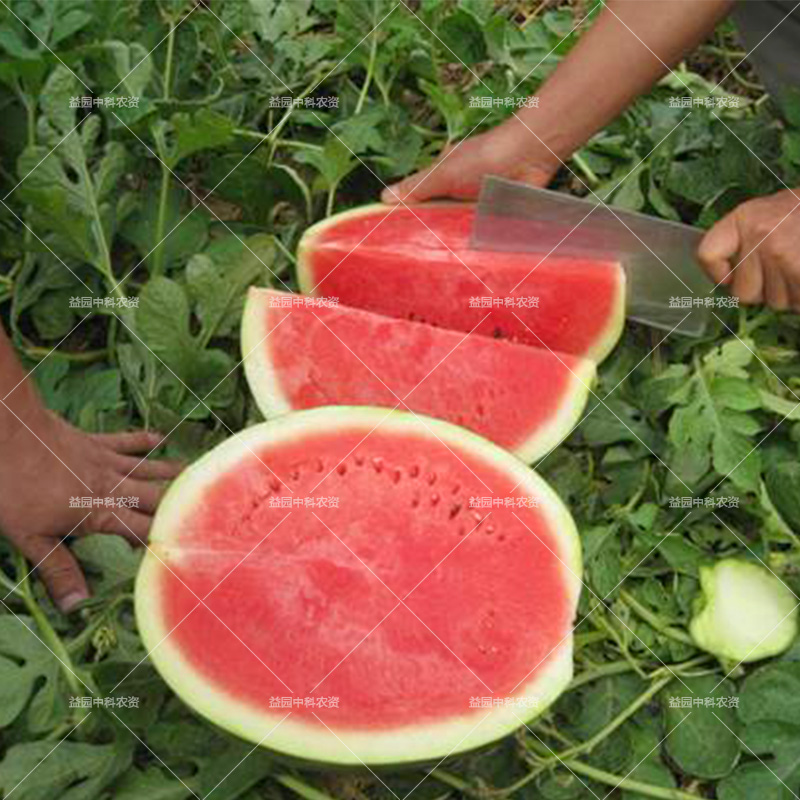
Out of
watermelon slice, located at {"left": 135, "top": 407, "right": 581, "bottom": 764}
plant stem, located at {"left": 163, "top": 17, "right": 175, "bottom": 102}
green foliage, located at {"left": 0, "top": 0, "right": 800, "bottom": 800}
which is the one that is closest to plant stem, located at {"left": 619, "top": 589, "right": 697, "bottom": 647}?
green foliage, located at {"left": 0, "top": 0, "right": 800, "bottom": 800}

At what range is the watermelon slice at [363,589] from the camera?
4.50 feet

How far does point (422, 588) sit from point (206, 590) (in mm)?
278

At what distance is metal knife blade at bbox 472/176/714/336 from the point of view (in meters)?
1.63

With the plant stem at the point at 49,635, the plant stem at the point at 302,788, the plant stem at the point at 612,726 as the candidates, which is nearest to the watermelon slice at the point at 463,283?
the plant stem at the point at 612,726

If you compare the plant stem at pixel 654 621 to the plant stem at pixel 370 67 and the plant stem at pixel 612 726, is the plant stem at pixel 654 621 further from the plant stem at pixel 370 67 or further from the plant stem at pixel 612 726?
the plant stem at pixel 370 67

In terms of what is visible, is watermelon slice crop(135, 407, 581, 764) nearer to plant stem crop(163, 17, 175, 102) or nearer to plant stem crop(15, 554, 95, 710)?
plant stem crop(15, 554, 95, 710)

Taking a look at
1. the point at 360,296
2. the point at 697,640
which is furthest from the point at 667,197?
the point at 697,640

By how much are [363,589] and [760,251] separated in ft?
2.35

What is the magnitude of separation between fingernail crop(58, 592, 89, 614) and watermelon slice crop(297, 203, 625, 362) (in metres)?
0.57

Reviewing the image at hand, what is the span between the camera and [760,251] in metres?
1.54

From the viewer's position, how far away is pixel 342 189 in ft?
6.17

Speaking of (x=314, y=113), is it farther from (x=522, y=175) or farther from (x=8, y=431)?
(x=8, y=431)

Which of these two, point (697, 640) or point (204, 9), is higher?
point (204, 9)

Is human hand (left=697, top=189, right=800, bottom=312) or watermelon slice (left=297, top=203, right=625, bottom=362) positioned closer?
human hand (left=697, top=189, right=800, bottom=312)
